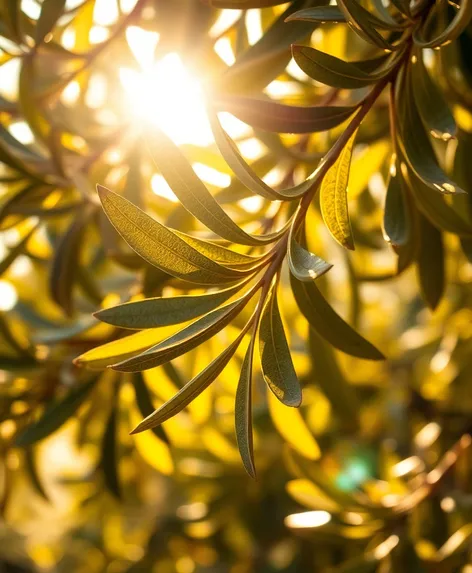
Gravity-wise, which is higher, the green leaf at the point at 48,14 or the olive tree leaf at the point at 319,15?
the green leaf at the point at 48,14

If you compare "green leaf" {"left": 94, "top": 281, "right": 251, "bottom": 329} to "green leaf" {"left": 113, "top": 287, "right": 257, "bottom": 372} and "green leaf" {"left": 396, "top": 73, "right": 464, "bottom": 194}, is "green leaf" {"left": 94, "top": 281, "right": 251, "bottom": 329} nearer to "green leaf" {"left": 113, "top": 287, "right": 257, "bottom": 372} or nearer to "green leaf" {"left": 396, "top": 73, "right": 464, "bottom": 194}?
"green leaf" {"left": 113, "top": 287, "right": 257, "bottom": 372}

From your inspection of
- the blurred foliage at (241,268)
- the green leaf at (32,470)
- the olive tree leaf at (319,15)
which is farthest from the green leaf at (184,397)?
the green leaf at (32,470)

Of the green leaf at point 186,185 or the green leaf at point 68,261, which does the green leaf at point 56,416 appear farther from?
the green leaf at point 186,185

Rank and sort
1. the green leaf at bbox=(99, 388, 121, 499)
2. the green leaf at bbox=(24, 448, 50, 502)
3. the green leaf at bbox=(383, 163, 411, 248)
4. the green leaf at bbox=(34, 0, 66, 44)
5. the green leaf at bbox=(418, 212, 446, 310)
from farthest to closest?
1. the green leaf at bbox=(24, 448, 50, 502)
2. the green leaf at bbox=(99, 388, 121, 499)
3. the green leaf at bbox=(418, 212, 446, 310)
4. the green leaf at bbox=(34, 0, 66, 44)
5. the green leaf at bbox=(383, 163, 411, 248)

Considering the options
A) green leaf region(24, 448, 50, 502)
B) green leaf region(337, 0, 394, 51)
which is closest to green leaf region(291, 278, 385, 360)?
green leaf region(337, 0, 394, 51)

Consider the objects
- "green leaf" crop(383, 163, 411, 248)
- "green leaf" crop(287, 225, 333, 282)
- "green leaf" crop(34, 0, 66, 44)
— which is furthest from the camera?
"green leaf" crop(34, 0, 66, 44)

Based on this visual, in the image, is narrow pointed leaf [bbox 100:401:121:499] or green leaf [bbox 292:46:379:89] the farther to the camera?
narrow pointed leaf [bbox 100:401:121:499]

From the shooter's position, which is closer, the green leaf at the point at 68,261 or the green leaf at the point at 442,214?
the green leaf at the point at 442,214

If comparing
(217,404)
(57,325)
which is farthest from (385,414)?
(57,325)

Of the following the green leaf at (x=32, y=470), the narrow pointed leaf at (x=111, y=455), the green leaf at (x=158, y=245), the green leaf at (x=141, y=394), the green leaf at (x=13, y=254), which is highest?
the green leaf at (x=158, y=245)
